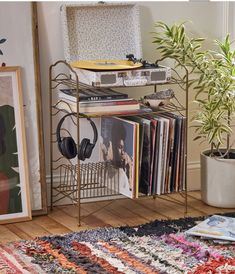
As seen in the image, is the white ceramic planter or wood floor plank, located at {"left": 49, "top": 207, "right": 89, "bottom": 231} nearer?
wood floor plank, located at {"left": 49, "top": 207, "right": 89, "bottom": 231}

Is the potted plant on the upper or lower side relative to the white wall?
lower

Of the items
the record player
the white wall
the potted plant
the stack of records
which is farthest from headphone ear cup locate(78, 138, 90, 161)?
the potted plant

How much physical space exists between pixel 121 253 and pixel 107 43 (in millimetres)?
1127

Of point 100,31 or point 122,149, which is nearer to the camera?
point 122,149

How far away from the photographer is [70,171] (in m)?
3.50

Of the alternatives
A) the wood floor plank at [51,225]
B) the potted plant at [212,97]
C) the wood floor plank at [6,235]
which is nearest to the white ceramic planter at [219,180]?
the potted plant at [212,97]

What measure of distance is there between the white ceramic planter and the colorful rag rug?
42 centimetres

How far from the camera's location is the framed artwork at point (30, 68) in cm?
321

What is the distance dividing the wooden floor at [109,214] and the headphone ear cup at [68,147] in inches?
12.4

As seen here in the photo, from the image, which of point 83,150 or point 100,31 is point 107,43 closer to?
point 100,31

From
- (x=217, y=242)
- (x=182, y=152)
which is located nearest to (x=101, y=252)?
(x=217, y=242)

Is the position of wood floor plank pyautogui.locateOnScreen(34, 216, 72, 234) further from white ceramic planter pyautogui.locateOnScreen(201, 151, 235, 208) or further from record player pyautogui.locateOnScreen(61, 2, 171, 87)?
white ceramic planter pyautogui.locateOnScreen(201, 151, 235, 208)

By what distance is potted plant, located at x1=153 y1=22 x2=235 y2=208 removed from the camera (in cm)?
335

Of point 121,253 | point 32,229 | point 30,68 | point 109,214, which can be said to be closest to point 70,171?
point 109,214
